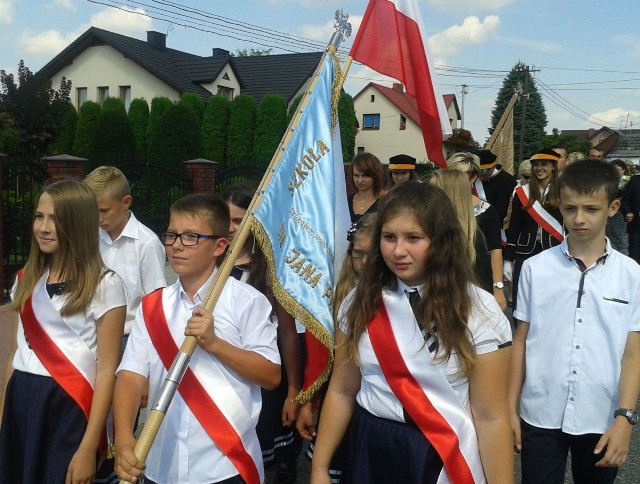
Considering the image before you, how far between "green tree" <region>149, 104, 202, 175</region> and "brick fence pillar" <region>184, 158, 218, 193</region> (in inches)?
411

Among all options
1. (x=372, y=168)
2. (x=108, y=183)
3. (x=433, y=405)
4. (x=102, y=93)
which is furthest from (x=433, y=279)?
(x=102, y=93)

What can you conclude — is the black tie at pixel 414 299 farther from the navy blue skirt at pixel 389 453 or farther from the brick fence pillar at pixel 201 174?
the brick fence pillar at pixel 201 174

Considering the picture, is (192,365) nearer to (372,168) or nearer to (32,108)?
(372,168)

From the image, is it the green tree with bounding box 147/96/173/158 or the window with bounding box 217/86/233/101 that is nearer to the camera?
the green tree with bounding box 147/96/173/158

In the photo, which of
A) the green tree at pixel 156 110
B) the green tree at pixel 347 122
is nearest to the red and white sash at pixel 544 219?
the green tree at pixel 156 110

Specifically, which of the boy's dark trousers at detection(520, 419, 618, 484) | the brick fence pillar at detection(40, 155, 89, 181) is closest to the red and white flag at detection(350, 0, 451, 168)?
the boy's dark trousers at detection(520, 419, 618, 484)

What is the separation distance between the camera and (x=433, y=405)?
201cm

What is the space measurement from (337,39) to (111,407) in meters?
1.84

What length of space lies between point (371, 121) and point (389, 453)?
5226 centimetres

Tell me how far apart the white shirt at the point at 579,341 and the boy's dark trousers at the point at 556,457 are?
46mm

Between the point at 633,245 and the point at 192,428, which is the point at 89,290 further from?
the point at 633,245

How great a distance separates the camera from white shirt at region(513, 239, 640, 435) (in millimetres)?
2531

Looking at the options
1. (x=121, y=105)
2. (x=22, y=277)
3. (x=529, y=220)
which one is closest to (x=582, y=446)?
(x=22, y=277)

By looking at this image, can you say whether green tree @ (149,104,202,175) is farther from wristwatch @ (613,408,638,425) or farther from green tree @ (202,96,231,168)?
wristwatch @ (613,408,638,425)
